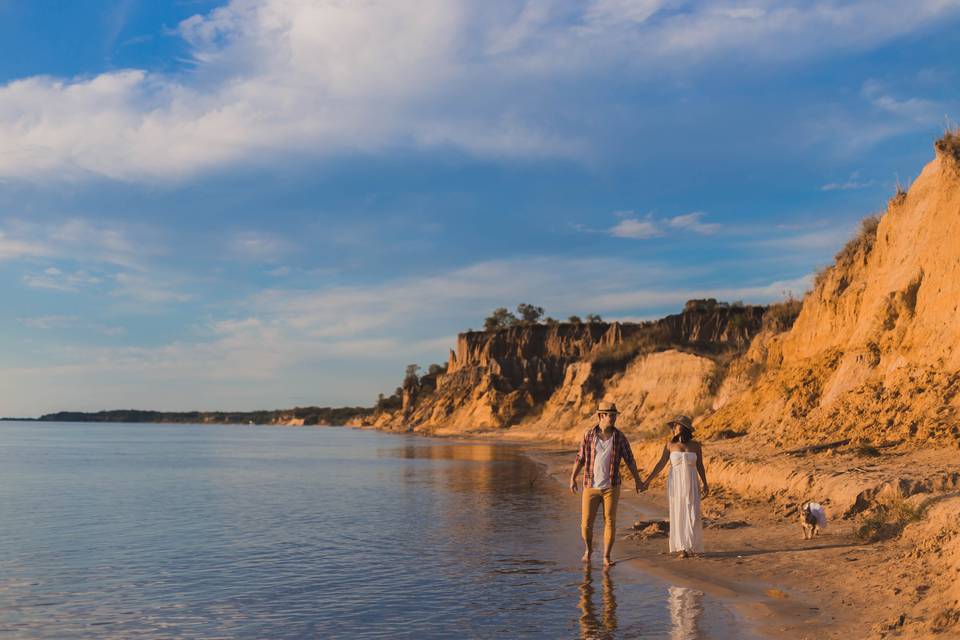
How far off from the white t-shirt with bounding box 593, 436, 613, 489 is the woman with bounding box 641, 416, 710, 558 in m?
0.50

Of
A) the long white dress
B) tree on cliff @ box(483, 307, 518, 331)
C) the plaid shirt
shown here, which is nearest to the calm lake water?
the long white dress

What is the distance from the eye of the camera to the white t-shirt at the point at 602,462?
32.0ft

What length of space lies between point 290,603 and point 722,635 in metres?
4.58

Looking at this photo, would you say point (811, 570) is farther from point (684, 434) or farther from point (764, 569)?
point (684, 434)

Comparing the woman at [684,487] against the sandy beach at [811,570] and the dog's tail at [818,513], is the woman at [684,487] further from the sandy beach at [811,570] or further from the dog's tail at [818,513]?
the dog's tail at [818,513]

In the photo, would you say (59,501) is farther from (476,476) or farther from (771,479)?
(771,479)

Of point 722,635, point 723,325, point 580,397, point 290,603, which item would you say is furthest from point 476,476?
point 723,325

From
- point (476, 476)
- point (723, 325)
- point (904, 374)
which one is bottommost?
point (476, 476)

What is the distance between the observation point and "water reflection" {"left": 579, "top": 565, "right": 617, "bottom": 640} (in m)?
7.28

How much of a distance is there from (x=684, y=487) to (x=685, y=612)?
2.21m

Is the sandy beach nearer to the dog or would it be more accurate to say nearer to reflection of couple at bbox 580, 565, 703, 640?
the dog

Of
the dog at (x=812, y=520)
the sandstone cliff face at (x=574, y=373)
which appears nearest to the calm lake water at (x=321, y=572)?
the dog at (x=812, y=520)

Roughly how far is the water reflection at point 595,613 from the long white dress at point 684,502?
124 cm

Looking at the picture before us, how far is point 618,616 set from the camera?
780 cm
